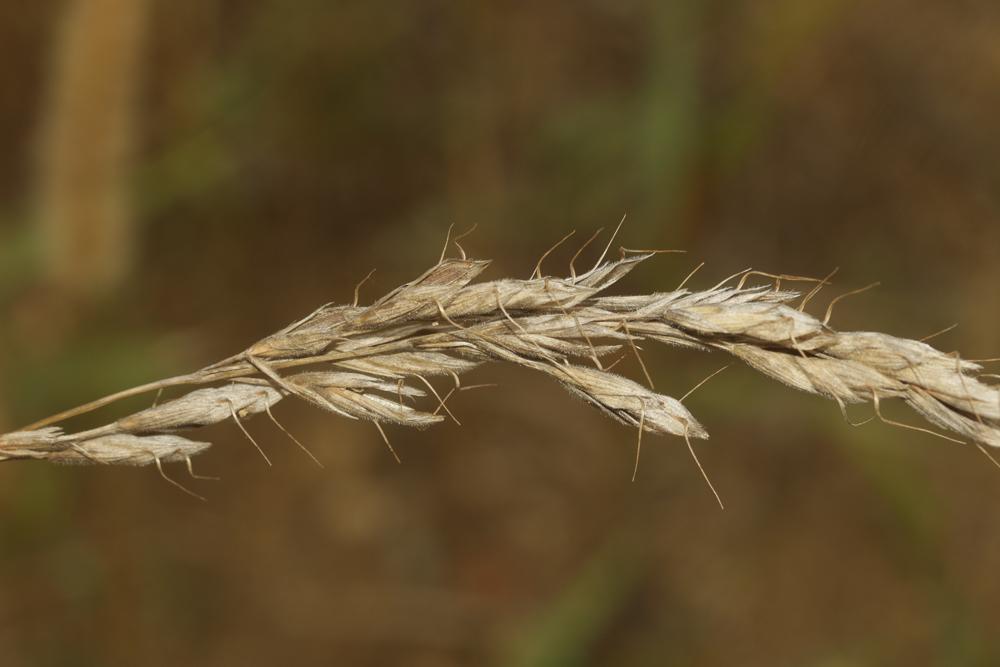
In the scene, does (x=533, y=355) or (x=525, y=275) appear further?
(x=525, y=275)

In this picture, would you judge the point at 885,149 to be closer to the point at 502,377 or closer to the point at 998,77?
the point at 998,77

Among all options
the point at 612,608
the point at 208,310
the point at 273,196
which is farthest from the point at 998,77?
the point at 208,310

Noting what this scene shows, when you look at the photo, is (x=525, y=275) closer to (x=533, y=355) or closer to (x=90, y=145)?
(x=90, y=145)

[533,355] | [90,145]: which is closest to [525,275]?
[90,145]

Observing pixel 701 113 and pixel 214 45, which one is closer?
pixel 701 113

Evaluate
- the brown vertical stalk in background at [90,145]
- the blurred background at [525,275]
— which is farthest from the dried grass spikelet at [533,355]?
the blurred background at [525,275]

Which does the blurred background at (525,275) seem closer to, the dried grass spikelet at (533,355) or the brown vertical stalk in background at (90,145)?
the brown vertical stalk in background at (90,145)
